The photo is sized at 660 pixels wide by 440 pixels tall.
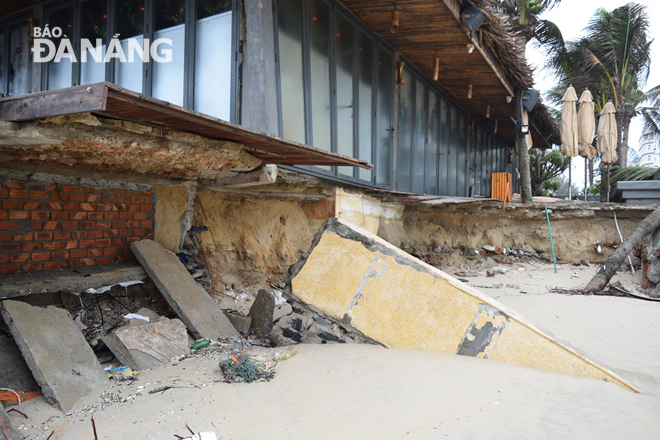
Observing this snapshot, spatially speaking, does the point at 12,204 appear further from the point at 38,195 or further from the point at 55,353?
the point at 55,353

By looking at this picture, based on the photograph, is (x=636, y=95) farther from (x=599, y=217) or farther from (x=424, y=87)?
(x=424, y=87)

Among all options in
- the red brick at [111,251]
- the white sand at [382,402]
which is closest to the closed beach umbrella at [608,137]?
the white sand at [382,402]

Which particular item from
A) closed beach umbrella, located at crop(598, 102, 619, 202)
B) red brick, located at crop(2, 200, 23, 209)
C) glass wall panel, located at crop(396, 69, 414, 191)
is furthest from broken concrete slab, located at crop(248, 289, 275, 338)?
closed beach umbrella, located at crop(598, 102, 619, 202)

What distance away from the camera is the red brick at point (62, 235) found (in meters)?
3.73

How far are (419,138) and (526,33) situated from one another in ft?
32.4

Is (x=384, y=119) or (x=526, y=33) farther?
(x=526, y=33)

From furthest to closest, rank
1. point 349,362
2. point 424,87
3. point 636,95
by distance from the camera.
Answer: point 636,95, point 424,87, point 349,362

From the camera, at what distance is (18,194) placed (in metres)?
3.48

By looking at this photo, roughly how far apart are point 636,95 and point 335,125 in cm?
2689

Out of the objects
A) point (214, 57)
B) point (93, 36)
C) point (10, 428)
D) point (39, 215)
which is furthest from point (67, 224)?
point (93, 36)

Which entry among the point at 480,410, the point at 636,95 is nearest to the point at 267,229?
the point at 480,410

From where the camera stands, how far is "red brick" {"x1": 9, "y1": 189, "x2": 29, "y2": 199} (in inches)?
135

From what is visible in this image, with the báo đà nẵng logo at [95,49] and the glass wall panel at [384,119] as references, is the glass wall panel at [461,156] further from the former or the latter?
the báo đà nẵng logo at [95,49]

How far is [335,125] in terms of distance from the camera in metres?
5.59
